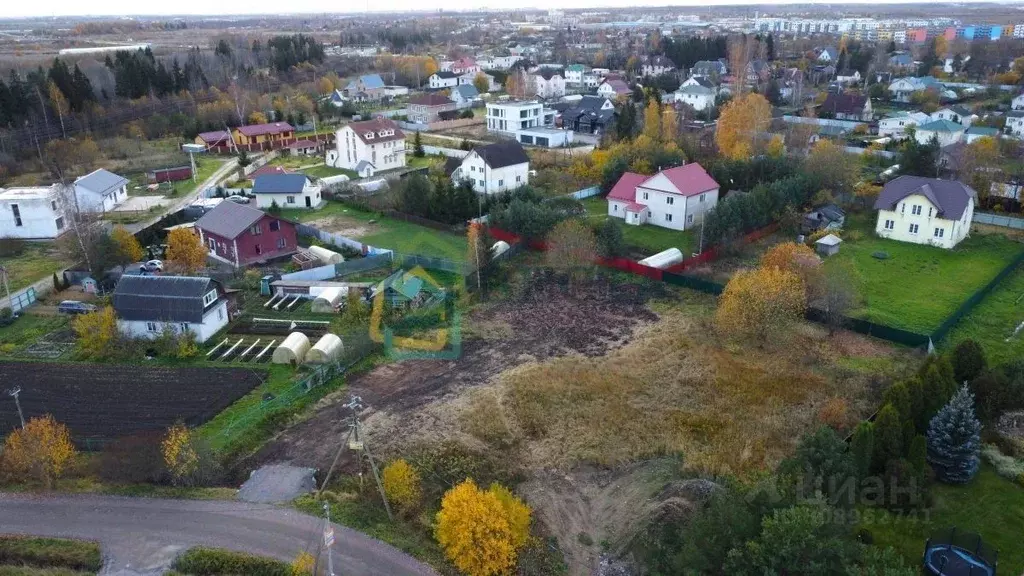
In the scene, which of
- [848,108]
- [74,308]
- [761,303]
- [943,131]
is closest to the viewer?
[761,303]

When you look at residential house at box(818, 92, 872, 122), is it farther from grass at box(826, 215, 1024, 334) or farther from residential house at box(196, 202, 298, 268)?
residential house at box(196, 202, 298, 268)

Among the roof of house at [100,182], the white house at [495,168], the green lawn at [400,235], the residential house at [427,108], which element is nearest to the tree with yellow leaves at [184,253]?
the green lawn at [400,235]

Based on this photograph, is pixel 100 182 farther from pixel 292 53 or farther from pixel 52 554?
pixel 292 53

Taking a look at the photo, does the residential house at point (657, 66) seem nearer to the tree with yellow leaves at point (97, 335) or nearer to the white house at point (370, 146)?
the white house at point (370, 146)

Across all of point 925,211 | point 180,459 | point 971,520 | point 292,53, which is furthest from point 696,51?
point 180,459

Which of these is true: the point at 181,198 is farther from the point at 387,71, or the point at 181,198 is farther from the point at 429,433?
the point at 387,71

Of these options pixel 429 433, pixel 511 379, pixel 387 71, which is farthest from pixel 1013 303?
pixel 387 71
